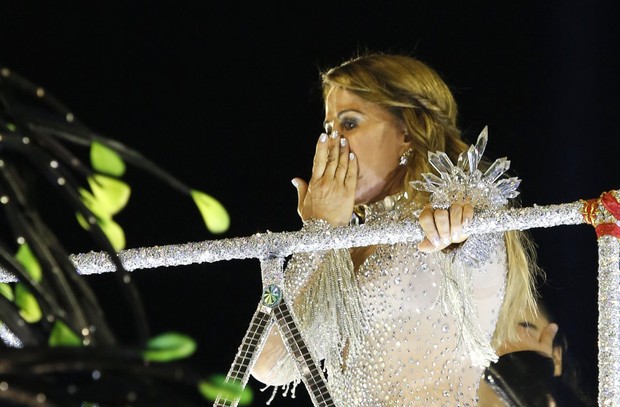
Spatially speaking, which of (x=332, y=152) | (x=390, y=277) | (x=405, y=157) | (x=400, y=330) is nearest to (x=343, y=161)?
(x=332, y=152)

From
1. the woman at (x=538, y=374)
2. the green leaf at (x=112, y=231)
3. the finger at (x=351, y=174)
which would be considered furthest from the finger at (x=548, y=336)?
the green leaf at (x=112, y=231)

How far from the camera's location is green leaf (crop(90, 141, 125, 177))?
23.8 inches

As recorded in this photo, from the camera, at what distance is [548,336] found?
7.84 feet

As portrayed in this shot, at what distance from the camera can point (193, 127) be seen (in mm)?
2781

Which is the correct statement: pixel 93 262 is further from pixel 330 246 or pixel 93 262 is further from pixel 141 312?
pixel 141 312

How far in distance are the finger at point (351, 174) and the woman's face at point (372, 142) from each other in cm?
3

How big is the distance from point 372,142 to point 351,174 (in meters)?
0.09

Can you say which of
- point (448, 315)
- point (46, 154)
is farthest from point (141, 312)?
point (448, 315)

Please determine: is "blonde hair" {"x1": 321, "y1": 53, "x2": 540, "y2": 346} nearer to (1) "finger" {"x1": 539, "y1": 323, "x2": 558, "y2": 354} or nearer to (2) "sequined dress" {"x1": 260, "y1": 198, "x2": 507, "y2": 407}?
(2) "sequined dress" {"x1": 260, "y1": 198, "x2": 507, "y2": 407}

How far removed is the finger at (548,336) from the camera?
2.38 metres

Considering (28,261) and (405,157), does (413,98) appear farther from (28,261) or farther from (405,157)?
(28,261)

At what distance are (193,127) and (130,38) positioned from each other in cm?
30

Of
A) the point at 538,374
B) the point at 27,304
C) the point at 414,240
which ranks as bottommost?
the point at 27,304

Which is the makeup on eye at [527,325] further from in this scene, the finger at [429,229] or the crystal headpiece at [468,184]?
the finger at [429,229]
